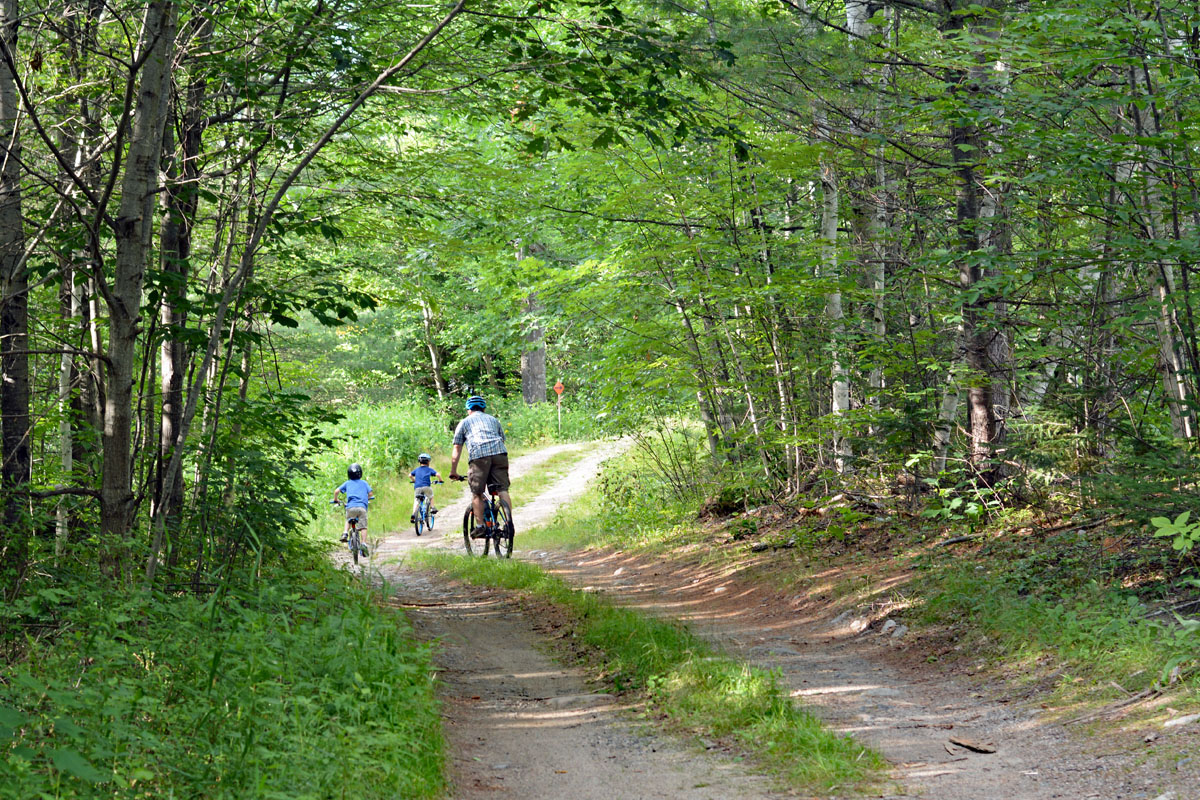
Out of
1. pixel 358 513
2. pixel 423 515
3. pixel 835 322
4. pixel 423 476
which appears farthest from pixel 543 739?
pixel 423 515

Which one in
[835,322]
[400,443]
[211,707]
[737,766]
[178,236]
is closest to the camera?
[211,707]

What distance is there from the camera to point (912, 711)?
5.44m

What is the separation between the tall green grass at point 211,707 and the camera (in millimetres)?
3232

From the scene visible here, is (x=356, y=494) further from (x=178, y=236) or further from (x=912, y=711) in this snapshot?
(x=912, y=711)

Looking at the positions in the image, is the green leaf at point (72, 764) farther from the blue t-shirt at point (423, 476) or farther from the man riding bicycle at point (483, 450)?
the blue t-shirt at point (423, 476)

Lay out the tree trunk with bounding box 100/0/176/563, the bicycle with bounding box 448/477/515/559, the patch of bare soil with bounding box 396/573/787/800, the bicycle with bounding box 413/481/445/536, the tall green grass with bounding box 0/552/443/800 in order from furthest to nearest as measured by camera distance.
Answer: the bicycle with bounding box 413/481/445/536
the bicycle with bounding box 448/477/515/559
the tree trunk with bounding box 100/0/176/563
the patch of bare soil with bounding box 396/573/787/800
the tall green grass with bounding box 0/552/443/800

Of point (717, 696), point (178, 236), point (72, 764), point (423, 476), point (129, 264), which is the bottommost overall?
point (717, 696)

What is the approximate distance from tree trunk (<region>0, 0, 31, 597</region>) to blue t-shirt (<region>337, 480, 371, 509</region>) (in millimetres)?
6458

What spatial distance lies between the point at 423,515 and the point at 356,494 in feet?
14.8

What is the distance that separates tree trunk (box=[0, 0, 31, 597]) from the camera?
538 centimetres

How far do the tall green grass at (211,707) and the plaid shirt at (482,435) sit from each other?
6371mm

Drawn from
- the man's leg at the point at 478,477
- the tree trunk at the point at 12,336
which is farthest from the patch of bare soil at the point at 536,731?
the man's leg at the point at 478,477

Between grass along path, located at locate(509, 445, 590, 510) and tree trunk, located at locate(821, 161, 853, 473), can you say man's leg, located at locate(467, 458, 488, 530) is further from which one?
grass along path, located at locate(509, 445, 590, 510)

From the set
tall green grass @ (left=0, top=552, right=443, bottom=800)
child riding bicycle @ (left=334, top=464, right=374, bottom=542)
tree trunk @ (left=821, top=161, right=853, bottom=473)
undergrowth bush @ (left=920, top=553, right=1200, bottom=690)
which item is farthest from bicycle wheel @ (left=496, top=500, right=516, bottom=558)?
tall green grass @ (left=0, top=552, right=443, bottom=800)
